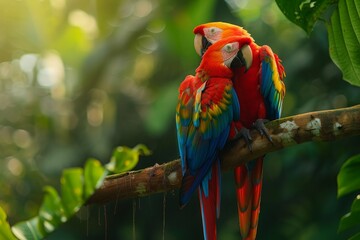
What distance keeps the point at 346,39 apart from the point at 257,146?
390mm

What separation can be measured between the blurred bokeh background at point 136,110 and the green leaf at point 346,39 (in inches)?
118

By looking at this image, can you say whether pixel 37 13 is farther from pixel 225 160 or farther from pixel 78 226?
pixel 225 160

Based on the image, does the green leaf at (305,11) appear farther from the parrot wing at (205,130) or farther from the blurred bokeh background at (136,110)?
the blurred bokeh background at (136,110)

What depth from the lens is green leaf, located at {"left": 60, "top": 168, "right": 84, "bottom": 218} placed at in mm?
1572

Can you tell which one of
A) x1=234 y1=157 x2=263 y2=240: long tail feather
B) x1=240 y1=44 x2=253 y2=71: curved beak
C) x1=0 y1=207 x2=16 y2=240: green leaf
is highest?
x1=240 y1=44 x2=253 y2=71: curved beak

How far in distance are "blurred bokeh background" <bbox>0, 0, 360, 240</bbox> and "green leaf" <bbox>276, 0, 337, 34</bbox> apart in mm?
2987

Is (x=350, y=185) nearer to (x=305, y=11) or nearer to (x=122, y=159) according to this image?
(x=305, y=11)

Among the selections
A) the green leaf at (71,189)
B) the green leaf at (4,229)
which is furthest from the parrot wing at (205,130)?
the green leaf at (4,229)

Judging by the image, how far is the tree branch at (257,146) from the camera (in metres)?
1.42

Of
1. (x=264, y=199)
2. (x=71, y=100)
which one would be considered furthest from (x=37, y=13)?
(x=264, y=199)

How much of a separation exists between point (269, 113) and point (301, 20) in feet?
2.18

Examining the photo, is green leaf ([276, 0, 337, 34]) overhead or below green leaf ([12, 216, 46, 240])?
overhead

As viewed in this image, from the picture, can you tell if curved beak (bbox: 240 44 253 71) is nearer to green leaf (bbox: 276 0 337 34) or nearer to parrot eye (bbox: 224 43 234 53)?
parrot eye (bbox: 224 43 234 53)

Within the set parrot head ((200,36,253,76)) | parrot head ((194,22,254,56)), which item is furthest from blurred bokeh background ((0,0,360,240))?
parrot head ((200,36,253,76))
